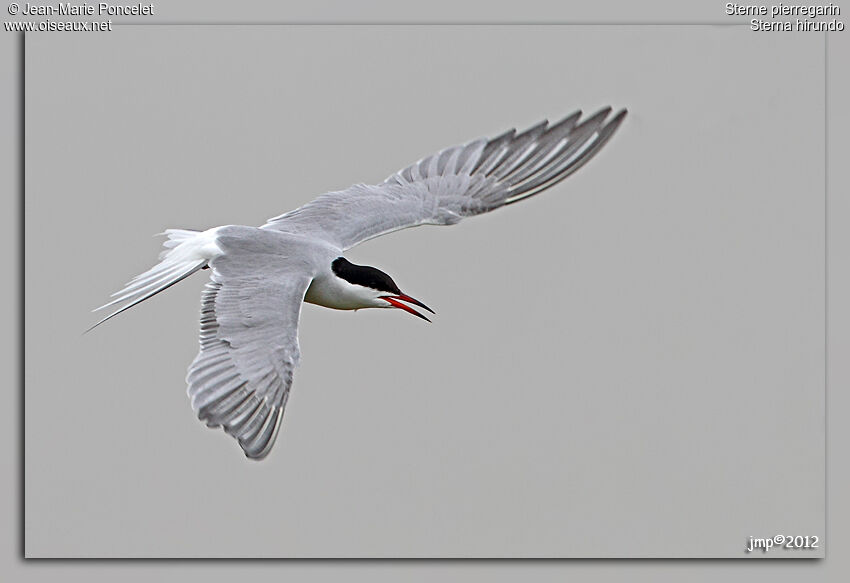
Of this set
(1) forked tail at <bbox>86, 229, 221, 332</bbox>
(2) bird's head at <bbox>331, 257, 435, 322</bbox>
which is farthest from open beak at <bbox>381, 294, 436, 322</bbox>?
(1) forked tail at <bbox>86, 229, 221, 332</bbox>

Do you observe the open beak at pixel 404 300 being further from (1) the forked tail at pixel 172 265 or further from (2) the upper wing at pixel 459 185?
(1) the forked tail at pixel 172 265

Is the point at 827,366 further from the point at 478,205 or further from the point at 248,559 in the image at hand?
the point at 248,559

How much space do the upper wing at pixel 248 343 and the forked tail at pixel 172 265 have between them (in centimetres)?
8

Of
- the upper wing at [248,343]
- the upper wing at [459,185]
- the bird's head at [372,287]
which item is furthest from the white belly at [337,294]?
the upper wing at [459,185]

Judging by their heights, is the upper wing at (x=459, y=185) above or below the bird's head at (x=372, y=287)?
above

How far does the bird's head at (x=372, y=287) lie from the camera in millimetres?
6773

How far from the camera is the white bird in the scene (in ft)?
19.4

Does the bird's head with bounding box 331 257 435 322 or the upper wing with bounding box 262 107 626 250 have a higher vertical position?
the upper wing with bounding box 262 107 626 250

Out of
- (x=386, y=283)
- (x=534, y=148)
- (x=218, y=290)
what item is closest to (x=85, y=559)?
(x=218, y=290)

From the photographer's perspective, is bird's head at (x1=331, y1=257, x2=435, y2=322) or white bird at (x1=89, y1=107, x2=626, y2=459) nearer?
white bird at (x1=89, y1=107, x2=626, y2=459)

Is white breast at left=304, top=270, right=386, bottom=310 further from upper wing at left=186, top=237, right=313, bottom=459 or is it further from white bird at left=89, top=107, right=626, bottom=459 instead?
upper wing at left=186, top=237, right=313, bottom=459

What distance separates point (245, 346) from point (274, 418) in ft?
1.43

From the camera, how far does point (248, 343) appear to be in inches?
239

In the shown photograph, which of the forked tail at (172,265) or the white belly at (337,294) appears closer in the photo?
the forked tail at (172,265)
